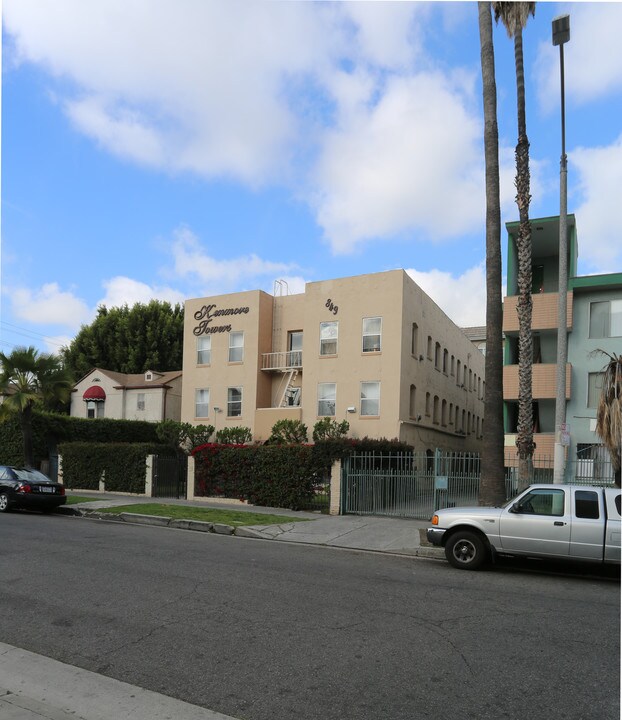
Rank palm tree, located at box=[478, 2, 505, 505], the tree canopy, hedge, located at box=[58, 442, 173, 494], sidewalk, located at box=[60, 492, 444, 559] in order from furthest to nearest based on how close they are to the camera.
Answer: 1. the tree canopy
2. hedge, located at box=[58, 442, 173, 494]
3. palm tree, located at box=[478, 2, 505, 505]
4. sidewalk, located at box=[60, 492, 444, 559]

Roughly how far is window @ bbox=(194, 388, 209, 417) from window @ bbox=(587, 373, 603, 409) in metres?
17.4

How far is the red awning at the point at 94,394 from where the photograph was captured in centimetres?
3724

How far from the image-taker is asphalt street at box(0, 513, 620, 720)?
15.7 ft

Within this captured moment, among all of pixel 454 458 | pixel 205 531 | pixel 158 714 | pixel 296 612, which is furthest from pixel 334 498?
pixel 158 714

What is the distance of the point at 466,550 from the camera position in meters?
10.6

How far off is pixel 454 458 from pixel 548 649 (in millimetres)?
11795

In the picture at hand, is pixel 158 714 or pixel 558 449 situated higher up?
pixel 558 449

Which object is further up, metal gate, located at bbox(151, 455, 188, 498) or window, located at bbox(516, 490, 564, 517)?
window, located at bbox(516, 490, 564, 517)

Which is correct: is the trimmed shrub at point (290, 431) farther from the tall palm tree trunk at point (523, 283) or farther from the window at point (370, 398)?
the tall palm tree trunk at point (523, 283)

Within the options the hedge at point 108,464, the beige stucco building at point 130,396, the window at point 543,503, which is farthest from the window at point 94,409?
the window at point 543,503

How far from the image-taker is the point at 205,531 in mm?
15078

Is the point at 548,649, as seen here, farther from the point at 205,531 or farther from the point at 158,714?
the point at 205,531

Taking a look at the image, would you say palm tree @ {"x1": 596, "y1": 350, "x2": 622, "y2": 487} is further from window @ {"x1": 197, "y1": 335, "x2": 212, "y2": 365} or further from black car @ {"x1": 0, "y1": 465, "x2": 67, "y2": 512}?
window @ {"x1": 197, "y1": 335, "x2": 212, "y2": 365}

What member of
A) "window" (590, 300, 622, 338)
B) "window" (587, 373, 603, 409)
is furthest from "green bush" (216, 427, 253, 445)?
"window" (590, 300, 622, 338)
